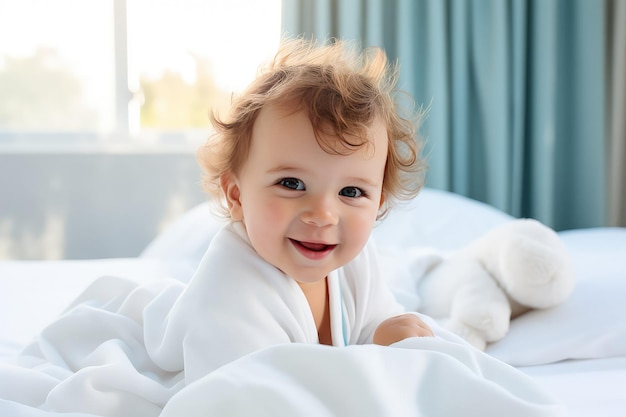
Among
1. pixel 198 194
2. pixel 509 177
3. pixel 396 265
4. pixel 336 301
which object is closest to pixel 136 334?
pixel 336 301

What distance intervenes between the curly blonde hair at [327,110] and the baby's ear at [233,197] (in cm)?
1

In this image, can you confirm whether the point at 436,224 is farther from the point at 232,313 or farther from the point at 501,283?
the point at 232,313

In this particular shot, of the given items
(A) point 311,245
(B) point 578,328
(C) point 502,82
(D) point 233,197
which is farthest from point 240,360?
(C) point 502,82

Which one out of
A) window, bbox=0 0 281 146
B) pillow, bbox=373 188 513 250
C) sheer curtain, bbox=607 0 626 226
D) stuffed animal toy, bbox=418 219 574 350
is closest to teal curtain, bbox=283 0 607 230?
sheer curtain, bbox=607 0 626 226

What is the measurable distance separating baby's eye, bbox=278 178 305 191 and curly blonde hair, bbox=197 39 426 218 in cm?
6

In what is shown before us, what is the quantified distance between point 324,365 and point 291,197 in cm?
27

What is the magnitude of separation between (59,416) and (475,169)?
2393 millimetres

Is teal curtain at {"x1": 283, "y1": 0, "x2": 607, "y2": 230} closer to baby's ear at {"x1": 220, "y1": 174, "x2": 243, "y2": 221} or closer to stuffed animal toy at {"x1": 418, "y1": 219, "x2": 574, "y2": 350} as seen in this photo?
stuffed animal toy at {"x1": 418, "y1": 219, "x2": 574, "y2": 350}

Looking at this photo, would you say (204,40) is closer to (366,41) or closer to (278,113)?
(366,41)

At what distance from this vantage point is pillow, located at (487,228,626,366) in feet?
4.21

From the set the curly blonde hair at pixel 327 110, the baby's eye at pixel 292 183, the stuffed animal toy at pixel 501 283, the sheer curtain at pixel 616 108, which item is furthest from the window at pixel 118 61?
the baby's eye at pixel 292 183

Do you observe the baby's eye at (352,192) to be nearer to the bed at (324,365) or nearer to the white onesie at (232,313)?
the white onesie at (232,313)

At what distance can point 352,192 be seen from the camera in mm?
1021

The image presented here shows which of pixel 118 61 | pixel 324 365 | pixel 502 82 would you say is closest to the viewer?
pixel 324 365
